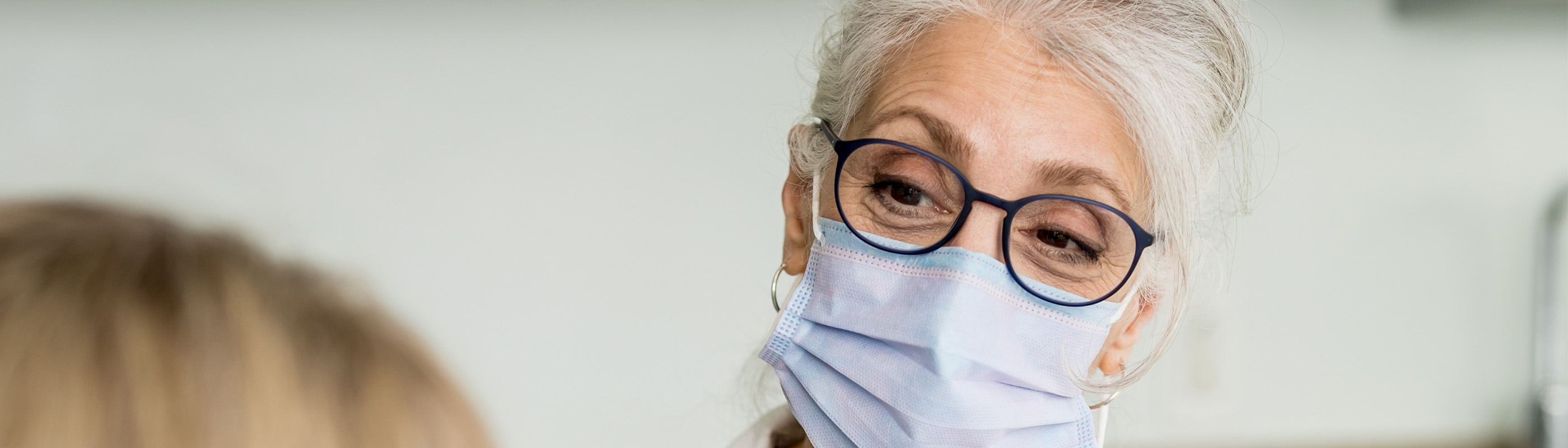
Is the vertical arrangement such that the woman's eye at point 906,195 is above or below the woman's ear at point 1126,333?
above

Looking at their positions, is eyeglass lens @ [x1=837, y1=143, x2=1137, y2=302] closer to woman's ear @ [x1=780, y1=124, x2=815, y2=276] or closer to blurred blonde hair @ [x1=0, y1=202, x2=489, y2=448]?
woman's ear @ [x1=780, y1=124, x2=815, y2=276]

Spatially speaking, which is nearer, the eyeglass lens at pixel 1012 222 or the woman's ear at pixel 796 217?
the eyeglass lens at pixel 1012 222

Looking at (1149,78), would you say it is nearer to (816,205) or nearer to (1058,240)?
(1058,240)

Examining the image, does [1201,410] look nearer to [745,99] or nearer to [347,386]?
[745,99]

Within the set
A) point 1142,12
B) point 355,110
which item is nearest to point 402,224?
point 355,110

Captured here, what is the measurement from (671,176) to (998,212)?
1.14 metres

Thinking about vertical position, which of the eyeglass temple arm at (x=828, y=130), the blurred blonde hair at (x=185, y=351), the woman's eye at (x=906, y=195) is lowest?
the blurred blonde hair at (x=185, y=351)

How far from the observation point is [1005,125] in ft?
2.69

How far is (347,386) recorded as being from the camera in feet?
1.32

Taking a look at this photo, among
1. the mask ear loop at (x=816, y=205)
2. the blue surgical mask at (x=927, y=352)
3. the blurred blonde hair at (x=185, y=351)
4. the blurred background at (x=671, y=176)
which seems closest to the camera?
the blurred blonde hair at (x=185, y=351)

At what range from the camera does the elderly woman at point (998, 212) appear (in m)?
0.81

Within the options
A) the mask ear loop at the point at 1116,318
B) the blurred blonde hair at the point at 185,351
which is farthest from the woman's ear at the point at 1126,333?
the blurred blonde hair at the point at 185,351

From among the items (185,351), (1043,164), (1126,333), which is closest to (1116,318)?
(1126,333)

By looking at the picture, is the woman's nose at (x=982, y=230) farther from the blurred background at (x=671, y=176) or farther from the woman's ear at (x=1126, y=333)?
the blurred background at (x=671, y=176)
